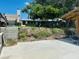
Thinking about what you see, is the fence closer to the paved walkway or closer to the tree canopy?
the paved walkway

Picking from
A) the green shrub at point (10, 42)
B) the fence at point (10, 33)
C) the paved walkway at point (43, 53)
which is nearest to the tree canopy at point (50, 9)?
the fence at point (10, 33)

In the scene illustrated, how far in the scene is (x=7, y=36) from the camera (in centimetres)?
1406

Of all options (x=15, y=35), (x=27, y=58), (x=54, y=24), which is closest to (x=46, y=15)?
(x=54, y=24)

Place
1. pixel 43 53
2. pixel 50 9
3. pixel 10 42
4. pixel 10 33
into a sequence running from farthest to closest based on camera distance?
pixel 50 9
pixel 10 33
pixel 10 42
pixel 43 53

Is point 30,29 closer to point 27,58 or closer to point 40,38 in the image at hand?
point 40,38

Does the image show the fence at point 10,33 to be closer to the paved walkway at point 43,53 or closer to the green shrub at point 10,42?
the green shrub at point 10,42

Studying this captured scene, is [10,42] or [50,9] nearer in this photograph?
[10,42]

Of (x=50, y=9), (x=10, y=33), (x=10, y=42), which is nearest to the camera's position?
(x=10, y=42)

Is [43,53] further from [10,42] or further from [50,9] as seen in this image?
[50,9]

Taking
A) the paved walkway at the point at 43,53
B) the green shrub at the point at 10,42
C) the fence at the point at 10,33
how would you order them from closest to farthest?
1. the paved walkway at the point at 43,53
2. the green shrub at the point at 10,42
3. the fence at the point at 10,33

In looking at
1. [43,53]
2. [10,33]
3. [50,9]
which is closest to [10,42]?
[10,33]

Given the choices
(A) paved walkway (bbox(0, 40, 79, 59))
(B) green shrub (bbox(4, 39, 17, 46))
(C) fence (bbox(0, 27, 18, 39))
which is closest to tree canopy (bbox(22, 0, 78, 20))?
(C) fence (bbox(0, 27, 18, 39))

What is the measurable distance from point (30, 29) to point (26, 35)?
1429mm

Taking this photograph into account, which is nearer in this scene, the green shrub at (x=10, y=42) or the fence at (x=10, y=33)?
the green shrub at (x=10, y=42)
